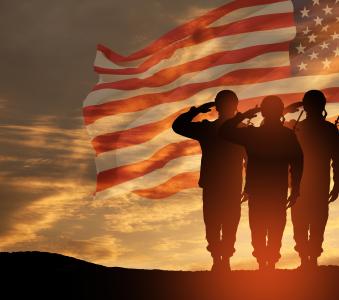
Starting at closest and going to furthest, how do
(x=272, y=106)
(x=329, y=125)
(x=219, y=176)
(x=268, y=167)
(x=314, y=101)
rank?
(x=272, y=106) < (x=268, y=167) < (x=219, y=176) < (x=314, y=101) < (x=329, y=125)

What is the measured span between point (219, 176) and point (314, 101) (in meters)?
2.12

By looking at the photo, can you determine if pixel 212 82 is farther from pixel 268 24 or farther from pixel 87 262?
pixel 87 262

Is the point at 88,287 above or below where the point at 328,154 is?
below

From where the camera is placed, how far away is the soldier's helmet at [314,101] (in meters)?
12.8

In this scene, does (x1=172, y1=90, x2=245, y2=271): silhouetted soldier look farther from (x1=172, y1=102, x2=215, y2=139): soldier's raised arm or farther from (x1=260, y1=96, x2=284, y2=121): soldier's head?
(x1=260, y1=96, x2=284, y2=121): soldier's head

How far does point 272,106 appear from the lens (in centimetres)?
1155

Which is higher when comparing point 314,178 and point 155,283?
point 314,178

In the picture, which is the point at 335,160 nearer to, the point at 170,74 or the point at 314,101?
the point at 314,101

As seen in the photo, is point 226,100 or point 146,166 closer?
point 226,100

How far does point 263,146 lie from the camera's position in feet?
38.1

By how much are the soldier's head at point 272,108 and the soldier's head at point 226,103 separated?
64cm

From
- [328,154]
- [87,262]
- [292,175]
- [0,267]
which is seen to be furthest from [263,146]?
[0,267]

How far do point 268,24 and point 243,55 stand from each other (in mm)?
843

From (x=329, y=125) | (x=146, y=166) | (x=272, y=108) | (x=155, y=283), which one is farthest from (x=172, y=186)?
(x=272, y=108)
